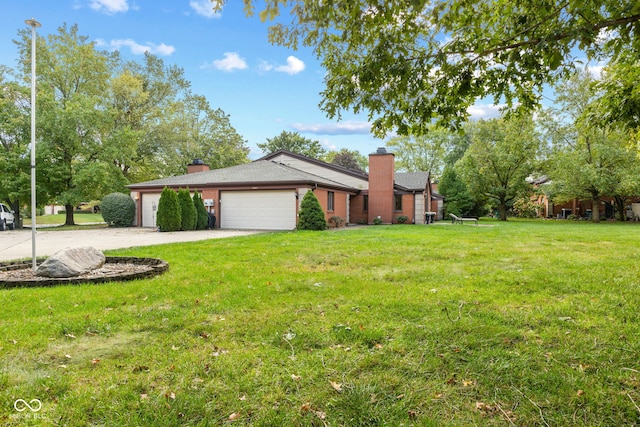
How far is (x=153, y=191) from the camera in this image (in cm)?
2138

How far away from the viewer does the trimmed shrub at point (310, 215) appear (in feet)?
54.3

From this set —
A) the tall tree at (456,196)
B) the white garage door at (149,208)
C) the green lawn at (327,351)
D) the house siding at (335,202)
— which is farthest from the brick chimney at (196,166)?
the green lawn at (327,351)

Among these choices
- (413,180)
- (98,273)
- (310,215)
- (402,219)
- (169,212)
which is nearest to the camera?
(98,273)

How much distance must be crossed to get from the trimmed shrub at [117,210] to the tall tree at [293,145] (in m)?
25.9

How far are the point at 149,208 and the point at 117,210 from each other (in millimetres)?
1668

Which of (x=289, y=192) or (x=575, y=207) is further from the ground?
(x=289, y=192)

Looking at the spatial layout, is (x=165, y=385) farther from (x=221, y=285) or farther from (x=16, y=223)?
(x=16, y=223)

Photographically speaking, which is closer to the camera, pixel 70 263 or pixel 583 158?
pixel 70 263

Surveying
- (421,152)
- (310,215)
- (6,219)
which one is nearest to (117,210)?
(6,219)

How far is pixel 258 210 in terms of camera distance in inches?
742

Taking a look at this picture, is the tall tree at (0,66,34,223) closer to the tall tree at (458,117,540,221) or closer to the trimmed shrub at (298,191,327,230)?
the trimmed shrub at (298,191,327,230)

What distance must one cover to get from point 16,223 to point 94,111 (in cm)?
771

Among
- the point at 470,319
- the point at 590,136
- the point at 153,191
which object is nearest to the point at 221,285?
the point at 470,319

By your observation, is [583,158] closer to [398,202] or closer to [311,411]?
[398,202]
